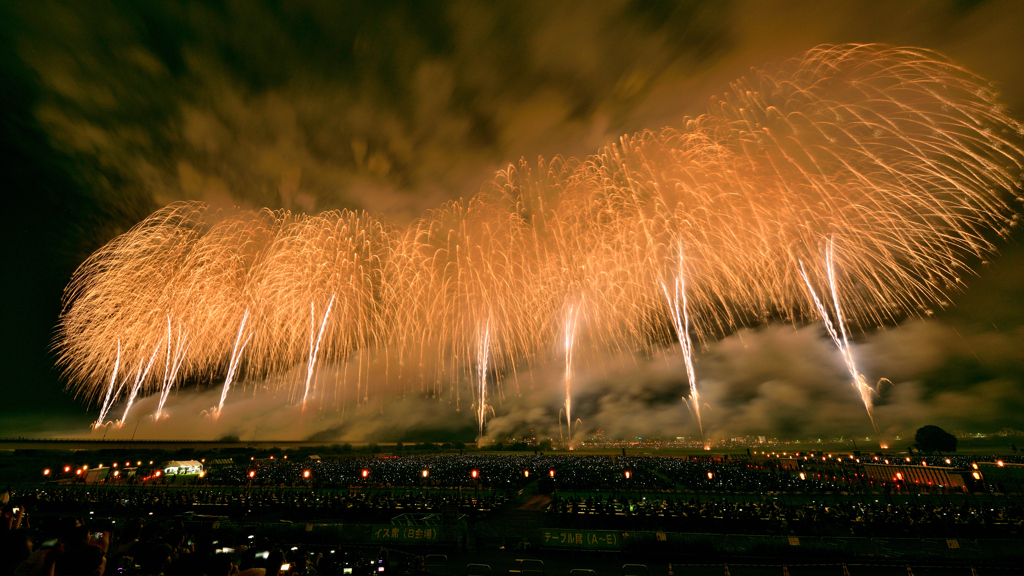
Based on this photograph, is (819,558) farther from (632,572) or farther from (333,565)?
(333,565)

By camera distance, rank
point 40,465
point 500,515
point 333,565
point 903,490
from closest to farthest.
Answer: point 333,565, point 500,515, point 903,490, point 40,465

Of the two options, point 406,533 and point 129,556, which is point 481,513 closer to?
point 406,533

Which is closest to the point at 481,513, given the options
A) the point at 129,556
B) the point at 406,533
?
the point at 406,533

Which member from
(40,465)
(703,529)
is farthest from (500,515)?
(40,465)

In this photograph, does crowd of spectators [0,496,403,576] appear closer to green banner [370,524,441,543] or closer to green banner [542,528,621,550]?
green banner [370,524,441,543]

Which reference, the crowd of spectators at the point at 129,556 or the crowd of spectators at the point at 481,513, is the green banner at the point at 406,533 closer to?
the crowd of spectators at the point at 481,513

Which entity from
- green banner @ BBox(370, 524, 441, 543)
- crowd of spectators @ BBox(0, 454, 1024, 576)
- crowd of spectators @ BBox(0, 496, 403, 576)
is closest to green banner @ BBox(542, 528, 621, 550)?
crowd of spectators @ BBox(0, 454, 1024, 576)

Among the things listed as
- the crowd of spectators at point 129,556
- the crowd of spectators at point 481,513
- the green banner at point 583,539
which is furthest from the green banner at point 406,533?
the crowd of spectators at point 129,556
